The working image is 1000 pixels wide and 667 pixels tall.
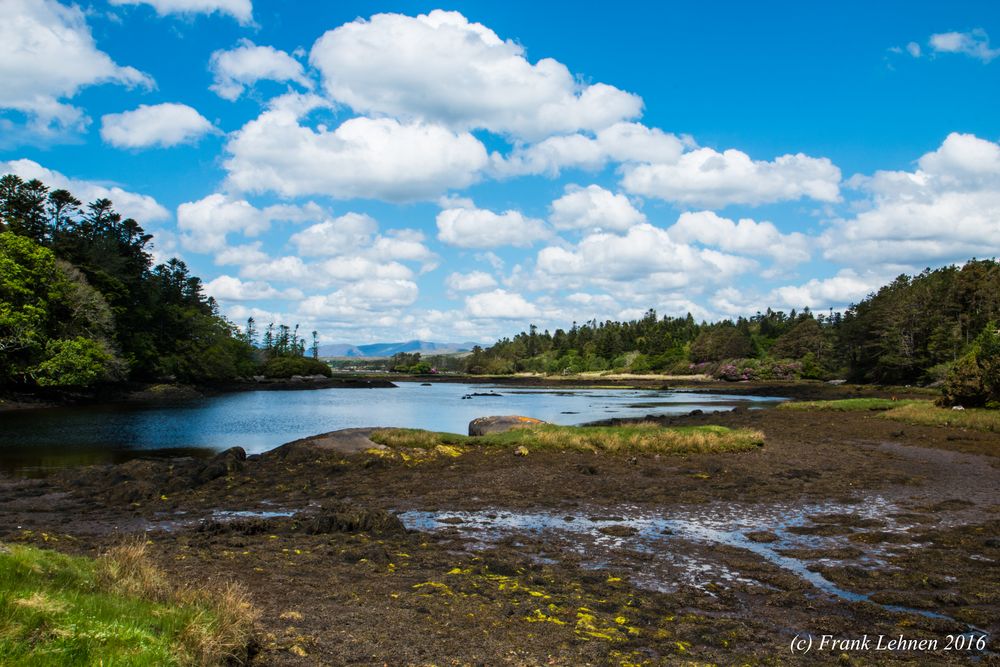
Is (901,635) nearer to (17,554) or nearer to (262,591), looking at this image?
(262,591)

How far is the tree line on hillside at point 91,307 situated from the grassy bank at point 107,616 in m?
52.1

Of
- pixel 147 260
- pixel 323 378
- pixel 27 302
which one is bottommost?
pixel 323 378

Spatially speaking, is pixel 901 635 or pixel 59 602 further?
pixel 901 635

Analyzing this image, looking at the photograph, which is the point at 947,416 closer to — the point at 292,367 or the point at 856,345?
the point at 856,345

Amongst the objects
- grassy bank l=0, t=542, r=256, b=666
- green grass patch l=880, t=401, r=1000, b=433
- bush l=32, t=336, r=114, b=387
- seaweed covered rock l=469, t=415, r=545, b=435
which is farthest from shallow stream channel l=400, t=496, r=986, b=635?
bush l=32, t=336, r=114, b=387

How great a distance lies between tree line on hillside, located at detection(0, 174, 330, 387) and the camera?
4950cm

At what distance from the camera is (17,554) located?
6.77 metres

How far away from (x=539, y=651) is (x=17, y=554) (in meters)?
6.02

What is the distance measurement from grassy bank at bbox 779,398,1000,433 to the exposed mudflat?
36.2 ft

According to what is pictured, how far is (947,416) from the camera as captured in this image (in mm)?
34906

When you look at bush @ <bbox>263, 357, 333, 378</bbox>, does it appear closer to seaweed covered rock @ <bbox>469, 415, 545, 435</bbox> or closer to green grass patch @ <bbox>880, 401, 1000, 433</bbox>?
seaweed covered rock @ <bbox>469, 415, 545, 435</bbox>

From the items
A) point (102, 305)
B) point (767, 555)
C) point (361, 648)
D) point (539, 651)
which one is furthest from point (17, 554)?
point (102, 305)

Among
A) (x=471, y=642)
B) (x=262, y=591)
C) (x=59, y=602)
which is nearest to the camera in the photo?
(x=59, y=602)

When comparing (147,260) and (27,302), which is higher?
(147,260)
